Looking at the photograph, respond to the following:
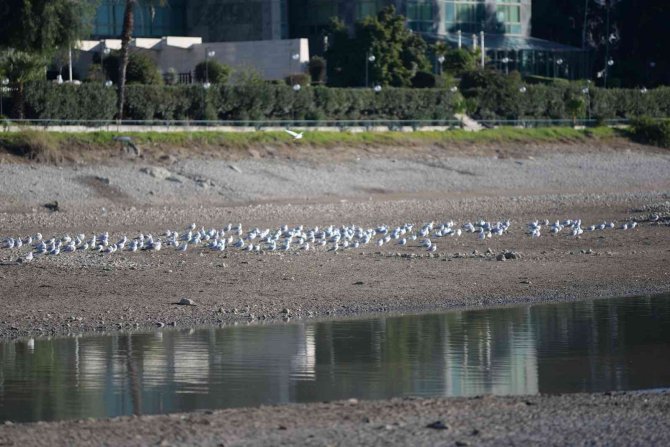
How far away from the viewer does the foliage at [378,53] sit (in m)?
64.1

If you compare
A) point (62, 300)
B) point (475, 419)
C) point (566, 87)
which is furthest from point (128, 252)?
point (566, 87)

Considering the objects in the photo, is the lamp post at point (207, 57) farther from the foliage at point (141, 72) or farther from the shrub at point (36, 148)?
the shrub at point (36, 148)

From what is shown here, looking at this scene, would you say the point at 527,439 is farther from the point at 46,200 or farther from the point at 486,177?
the point at 486,177

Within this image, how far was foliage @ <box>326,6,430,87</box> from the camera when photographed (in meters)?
64.1

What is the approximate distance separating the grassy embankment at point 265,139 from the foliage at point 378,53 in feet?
37.5

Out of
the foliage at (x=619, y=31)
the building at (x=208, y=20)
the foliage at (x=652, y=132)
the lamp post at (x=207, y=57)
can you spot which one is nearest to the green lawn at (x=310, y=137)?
the foliage at (x=652, y=132)

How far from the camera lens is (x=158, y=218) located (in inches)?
1277

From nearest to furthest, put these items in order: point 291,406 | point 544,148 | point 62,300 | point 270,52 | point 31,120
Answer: point 291,406 → point 62,300 → point 31,120 → point 544,148 → point 270,52

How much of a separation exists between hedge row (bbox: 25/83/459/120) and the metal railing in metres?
0.86

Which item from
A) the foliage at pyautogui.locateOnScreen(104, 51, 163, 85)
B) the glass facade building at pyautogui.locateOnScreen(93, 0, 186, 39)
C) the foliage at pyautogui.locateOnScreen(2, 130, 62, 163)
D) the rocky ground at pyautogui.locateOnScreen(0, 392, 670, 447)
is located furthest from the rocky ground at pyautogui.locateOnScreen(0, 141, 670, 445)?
the glass facade building at pyautogui.locateOnScreen(93, 0, 186, 39)

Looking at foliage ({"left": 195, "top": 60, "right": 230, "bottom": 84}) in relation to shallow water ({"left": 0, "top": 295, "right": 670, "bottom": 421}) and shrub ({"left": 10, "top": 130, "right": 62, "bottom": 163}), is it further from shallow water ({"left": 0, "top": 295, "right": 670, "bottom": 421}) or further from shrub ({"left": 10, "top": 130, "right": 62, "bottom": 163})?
shallow water ({"left": 0, "top": 295, "right": 670, "bottom": 421})

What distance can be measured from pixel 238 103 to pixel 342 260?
25.2 metres

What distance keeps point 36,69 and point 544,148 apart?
2019 centimetres

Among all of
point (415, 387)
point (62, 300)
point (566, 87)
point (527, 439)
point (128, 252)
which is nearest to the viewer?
point (527, 439)
